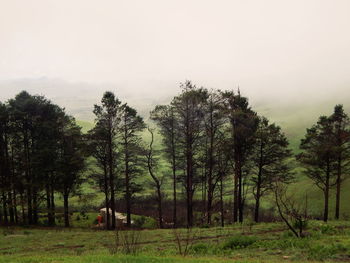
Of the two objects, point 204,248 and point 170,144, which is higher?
point 170,144

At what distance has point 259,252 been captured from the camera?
15156mm

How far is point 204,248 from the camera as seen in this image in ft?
55.7

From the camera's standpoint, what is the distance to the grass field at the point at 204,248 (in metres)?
13.3

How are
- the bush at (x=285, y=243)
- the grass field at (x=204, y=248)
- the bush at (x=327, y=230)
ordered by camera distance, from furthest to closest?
the bush at (x=327, y=230), the bush at (x=285, y=243), the grass field at (x=204, y=248)

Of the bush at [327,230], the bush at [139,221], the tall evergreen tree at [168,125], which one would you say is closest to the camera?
the bush at [327,230]

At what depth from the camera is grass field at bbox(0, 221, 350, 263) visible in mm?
13320

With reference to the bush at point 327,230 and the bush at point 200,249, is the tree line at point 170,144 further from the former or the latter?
the bush at point 200,249

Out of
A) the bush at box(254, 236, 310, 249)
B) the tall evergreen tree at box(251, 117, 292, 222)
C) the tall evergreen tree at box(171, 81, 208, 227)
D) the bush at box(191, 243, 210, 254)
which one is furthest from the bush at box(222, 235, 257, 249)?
the tall evergreen tree at box(251, 117, 292, 222)

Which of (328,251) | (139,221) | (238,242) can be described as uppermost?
(328,251)

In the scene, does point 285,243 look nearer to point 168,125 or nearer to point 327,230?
point 327,230

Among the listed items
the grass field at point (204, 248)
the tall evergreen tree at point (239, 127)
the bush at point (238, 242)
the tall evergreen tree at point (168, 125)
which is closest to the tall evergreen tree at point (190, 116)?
the tall evergreen tree at point (168, 125)

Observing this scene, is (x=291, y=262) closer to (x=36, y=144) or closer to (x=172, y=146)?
(x=172, y=146)

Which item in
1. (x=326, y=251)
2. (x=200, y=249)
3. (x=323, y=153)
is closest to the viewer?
(x=326, y=251)

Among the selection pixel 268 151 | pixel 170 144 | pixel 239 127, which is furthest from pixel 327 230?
pixel 170 144
